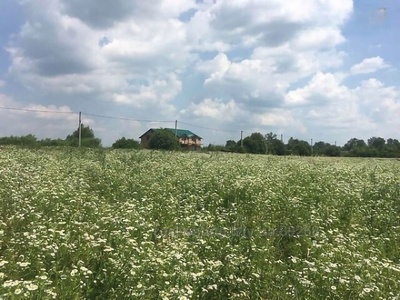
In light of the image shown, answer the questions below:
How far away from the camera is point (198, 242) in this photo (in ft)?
19.2

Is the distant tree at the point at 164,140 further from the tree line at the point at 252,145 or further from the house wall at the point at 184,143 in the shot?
the house wall at the point at 184,143

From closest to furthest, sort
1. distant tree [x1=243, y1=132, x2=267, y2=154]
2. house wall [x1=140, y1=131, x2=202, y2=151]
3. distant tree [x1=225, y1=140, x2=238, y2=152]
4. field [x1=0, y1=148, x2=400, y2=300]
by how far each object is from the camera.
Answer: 1. field [x1=0, y1=148, x2=400, y2=300]
2. distant tree [x1=225, y1=140, x2=238, y2=152]
3. distant tree [x1=243, y1=132, x2=267, y2=154]
4. house wall [x1=140, y1=131, x2=202, y2=151]

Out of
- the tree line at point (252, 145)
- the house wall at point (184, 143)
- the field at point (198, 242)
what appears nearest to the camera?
the field at point (198, 242)

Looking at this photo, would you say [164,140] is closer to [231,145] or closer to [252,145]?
[231,145]

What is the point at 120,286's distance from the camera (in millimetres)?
4297

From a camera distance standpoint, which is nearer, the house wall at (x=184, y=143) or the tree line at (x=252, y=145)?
the tree line at (x=252, y=145)

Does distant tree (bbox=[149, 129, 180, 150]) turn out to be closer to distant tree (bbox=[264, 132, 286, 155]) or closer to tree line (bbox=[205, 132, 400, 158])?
tree line (bbox=[205, 132, 400, 158])

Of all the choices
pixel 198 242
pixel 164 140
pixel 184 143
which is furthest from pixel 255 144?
pixel 198 242

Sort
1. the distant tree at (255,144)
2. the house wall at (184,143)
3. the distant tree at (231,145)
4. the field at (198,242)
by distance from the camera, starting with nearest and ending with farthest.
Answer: the field at (198,242)
the distant tree at (231,145)
the distant tree at (255,144)
the house wall at (184,143)

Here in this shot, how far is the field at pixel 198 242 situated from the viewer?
4.38 m

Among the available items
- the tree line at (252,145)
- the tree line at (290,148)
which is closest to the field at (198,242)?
the tree line at (252,145)

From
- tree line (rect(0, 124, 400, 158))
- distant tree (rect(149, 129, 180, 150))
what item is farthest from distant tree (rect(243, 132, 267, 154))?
distant tree (rect(149, 129, 180, 150))

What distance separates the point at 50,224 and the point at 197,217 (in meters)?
2.66

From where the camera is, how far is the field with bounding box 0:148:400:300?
172 inches
